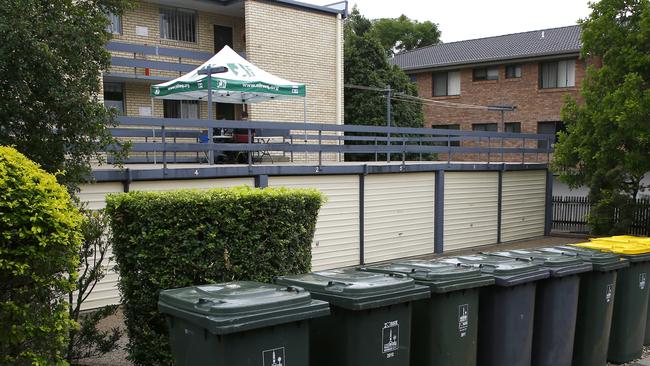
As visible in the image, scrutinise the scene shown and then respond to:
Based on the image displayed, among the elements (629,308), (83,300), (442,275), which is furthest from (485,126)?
(83,300)

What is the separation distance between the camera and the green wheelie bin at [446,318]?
5.09 metres

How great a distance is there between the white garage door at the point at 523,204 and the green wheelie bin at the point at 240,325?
15.0 m

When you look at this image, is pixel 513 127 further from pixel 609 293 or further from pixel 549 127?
pixel 609 293

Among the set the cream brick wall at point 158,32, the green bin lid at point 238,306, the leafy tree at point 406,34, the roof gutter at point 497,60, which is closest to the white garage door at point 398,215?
the cream brick wall at point 158,32

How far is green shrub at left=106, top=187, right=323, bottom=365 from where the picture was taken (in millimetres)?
5520

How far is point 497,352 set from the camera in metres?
5.62

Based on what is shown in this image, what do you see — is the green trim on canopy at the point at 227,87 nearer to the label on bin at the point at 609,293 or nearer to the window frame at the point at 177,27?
the window frame at the point at 177,27

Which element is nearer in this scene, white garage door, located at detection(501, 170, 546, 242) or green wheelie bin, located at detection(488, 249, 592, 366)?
green wheelie bin, located at detection(488, 249, 592, 366)

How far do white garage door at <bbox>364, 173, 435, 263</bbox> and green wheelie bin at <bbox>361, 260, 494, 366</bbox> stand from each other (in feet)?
27.5

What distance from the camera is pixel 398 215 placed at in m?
14.5

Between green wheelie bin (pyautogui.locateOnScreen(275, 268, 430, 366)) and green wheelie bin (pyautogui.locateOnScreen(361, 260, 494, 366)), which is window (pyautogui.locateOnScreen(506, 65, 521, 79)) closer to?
green wheelie bin (pyautogui.locateOnScreen(361, 260, 494, 366))

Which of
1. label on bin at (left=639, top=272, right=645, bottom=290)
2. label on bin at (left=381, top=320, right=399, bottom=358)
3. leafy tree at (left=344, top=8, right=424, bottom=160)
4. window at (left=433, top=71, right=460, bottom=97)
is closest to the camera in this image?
label on bin at (left=381, top=320, right=399, bottom=358)

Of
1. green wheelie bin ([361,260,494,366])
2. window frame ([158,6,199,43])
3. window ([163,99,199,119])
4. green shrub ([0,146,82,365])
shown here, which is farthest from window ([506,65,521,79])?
green shrub ([0,146,82,365])

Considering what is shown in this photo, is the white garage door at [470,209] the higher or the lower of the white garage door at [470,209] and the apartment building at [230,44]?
the lower
